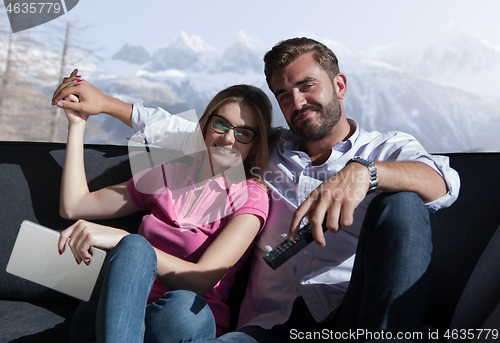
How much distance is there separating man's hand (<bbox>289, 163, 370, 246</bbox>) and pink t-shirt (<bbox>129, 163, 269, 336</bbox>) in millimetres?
329

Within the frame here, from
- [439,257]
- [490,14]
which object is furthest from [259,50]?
[439,257]

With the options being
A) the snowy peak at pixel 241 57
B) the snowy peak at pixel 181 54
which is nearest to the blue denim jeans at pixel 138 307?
the snowy peak at pixel 241 57

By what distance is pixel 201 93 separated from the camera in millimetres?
4824

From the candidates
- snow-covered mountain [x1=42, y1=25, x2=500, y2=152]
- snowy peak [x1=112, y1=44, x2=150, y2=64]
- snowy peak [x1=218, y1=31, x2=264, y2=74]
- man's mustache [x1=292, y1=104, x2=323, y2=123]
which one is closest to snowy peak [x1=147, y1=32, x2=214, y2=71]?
snow-covered mountain [x1=42, y1=25, x2=500, y2=152]

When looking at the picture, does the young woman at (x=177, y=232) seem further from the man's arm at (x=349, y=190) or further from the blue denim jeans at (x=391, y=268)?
the man's arm at (x=349, y=190)

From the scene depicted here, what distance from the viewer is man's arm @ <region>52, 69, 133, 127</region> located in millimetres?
1338

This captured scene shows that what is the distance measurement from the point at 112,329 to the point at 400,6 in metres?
4.49

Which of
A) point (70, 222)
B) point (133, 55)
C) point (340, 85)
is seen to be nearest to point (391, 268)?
point (340, 85)

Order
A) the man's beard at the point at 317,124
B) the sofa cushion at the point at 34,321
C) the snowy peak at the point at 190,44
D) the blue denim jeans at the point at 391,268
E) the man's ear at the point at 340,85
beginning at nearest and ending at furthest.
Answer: the blue denim jeans at the point at 391,268
the sofa cushion at the point at 34,321
the man's beard at the point at 317,124
the man's ear at the point at 340,85
the snowy peak at the point at 190,44

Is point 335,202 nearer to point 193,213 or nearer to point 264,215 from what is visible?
point 264,215

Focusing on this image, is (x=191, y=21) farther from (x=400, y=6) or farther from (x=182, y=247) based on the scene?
(x=182, y=247)

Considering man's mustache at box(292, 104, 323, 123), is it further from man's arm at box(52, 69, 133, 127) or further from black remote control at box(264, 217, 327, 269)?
man's arm at box(52, 69, 133, 127)

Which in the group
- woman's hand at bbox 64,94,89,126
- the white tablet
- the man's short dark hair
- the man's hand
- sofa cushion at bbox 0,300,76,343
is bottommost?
sofa cushion at bbox 0,300,76,343

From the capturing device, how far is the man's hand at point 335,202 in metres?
0.81
